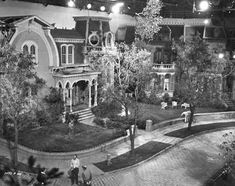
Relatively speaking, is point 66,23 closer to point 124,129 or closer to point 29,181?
point 124,129

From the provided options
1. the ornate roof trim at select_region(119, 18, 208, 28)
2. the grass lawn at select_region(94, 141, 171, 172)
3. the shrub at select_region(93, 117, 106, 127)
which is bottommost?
the grass lawn at select_region(94, 141, 171, 172)

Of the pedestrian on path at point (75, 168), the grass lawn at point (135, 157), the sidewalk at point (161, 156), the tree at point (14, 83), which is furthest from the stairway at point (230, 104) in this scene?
the tree at point (14, 83)

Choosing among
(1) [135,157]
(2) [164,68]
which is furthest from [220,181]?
(2) [164,68]

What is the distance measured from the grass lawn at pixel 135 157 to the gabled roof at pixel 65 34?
48.4 ft

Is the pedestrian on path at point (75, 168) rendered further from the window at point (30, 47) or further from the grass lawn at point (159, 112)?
the grass lawn at point (159, 112)

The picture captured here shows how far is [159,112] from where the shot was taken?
116 ft

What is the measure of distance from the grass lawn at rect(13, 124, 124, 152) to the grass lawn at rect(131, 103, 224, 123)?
5823 millimetres

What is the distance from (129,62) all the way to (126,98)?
266 cm

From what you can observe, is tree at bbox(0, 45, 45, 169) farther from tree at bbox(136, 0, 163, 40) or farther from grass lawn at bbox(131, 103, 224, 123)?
grass lawn at bbox(131, 103, 224, 123)

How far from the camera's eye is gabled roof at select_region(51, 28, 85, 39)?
3241cm

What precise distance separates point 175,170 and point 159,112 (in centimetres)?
1478

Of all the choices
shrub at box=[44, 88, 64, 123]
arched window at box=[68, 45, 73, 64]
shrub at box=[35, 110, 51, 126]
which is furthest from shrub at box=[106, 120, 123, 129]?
arched window at box=[68, 45, 73, 64]

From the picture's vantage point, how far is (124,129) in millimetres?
28000

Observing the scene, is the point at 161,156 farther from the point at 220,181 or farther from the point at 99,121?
the point at 99,121
